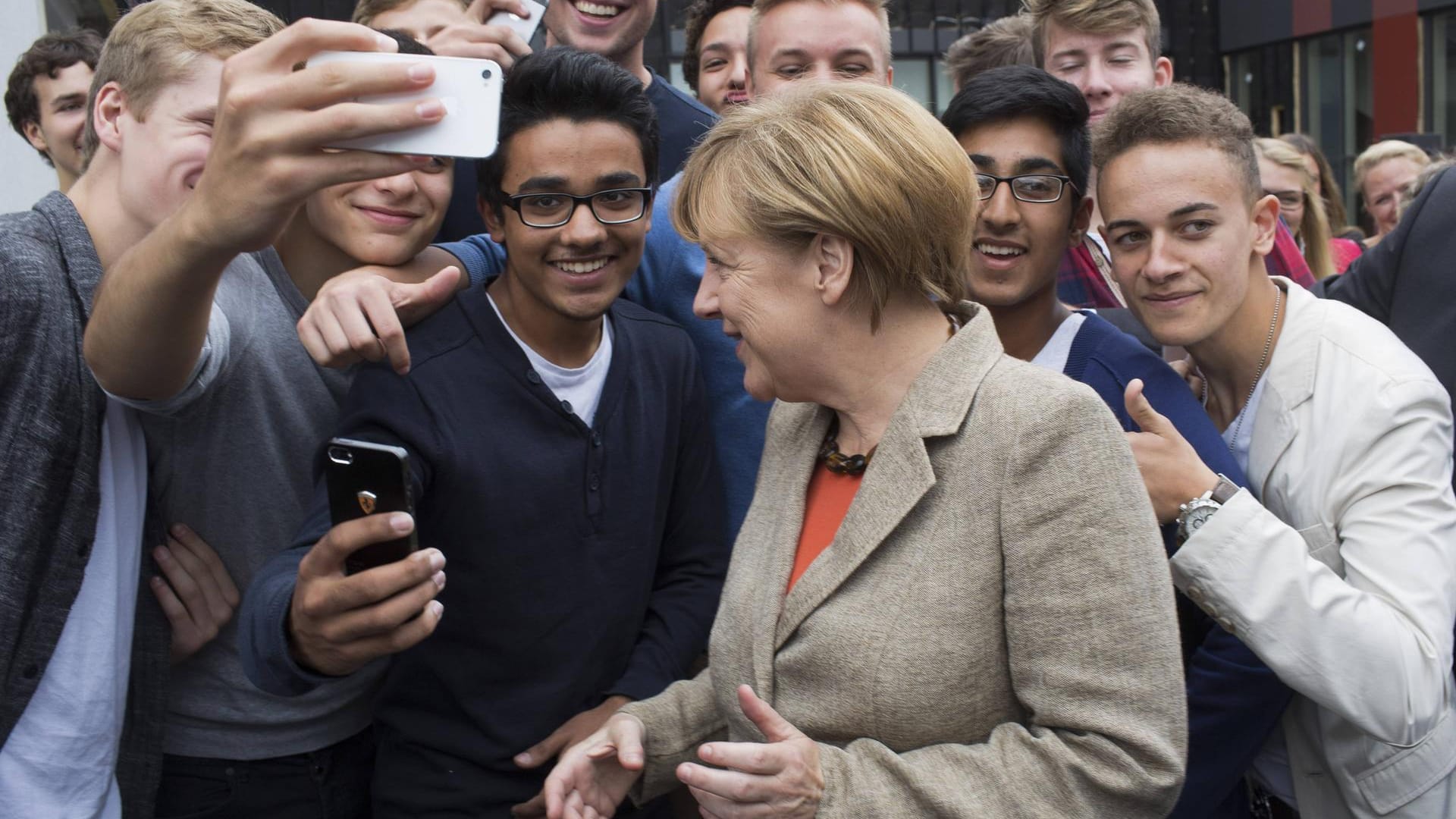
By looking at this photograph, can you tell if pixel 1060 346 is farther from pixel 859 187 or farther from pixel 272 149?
pixel 272 149

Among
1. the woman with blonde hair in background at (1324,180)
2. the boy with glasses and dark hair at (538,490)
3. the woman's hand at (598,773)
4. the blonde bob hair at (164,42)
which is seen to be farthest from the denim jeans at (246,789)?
the woman with blonde hair in background at (1324,180)

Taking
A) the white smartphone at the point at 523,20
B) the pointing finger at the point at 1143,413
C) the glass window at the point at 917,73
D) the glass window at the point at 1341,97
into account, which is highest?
the white smartphone at the point at 523,20

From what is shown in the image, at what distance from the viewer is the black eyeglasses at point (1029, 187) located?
244cm

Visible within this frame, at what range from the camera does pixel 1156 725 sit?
5.11 ft

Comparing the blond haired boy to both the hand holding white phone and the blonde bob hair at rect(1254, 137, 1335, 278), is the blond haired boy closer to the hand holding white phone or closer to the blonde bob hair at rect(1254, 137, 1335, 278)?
the hand holding white phone

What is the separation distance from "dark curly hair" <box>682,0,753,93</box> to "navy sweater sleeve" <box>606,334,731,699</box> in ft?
6.75

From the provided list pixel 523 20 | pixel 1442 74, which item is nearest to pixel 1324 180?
pixel 523 20

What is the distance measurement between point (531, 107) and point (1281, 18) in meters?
20.9

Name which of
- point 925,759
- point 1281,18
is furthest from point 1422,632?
point 1281,18

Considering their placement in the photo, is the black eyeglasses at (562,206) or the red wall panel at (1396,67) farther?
the red wall panel at (1396,67)

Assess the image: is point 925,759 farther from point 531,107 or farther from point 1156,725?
point 531,107

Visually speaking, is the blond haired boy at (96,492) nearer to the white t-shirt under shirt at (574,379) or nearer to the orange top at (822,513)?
the white t-shirt under shirt at (574,379)

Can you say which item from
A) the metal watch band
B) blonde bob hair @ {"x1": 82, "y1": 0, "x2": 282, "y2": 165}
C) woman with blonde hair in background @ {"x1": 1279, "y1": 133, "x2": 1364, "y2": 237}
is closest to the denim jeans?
blonde bob hair @ {"x1": 82, "y1": 0, "x2": 282, "y2": 165}

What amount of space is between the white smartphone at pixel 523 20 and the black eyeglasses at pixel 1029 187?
1209 mm
